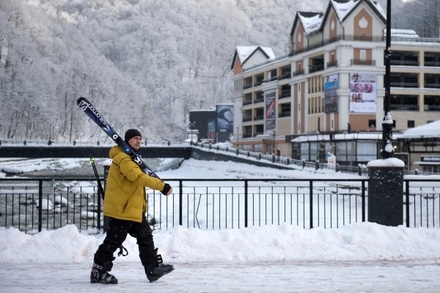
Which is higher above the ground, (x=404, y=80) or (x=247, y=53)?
(x=247, y=53)

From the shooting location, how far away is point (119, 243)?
8.09m

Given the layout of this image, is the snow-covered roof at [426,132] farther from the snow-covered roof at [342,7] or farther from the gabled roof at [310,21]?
the gabled roof at [310,21]

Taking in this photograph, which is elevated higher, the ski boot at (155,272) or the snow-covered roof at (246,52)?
the snow-covered roof at (246,52)

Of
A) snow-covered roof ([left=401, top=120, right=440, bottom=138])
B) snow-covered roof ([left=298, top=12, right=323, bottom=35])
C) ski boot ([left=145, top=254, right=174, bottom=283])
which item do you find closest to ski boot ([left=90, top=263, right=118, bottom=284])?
ski boot ([left=145, top=254, right=174, bottom=283])

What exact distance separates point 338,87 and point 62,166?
4992cm

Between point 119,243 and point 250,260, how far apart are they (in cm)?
264

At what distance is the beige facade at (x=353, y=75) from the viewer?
58500mm

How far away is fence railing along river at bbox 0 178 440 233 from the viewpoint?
13.4 metres

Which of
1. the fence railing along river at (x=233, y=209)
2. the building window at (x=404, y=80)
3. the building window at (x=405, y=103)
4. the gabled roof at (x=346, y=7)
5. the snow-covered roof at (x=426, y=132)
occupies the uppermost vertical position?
the gabled roof at (x=346, y=7)

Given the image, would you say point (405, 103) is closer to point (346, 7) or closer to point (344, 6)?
point (346, 7)

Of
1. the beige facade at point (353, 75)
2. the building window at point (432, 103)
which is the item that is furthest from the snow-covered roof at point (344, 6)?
the building window at point (432, 103)

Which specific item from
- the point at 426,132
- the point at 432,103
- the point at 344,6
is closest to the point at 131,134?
the point at 426,132

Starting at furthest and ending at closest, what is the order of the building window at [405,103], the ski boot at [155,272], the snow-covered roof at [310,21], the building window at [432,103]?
the snow-covered roof at [310,21], the building window at [432,103], the building window at [405,103], the ski boot at [155,272]

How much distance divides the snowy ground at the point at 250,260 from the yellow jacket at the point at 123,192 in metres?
0.93
